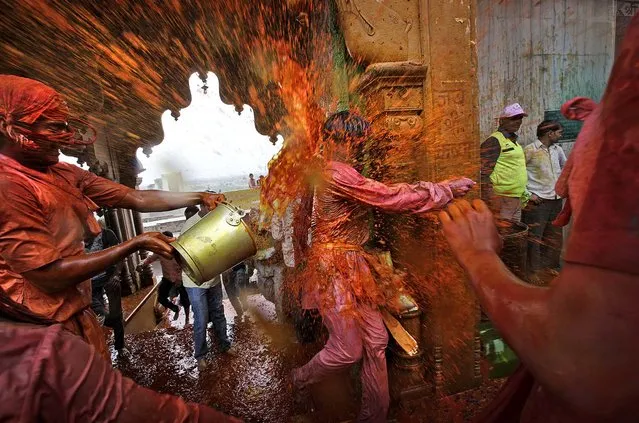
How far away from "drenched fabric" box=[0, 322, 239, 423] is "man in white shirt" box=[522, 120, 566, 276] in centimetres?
618

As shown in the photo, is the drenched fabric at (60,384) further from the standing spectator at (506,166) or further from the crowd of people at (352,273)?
the standing spectator at (506,166)

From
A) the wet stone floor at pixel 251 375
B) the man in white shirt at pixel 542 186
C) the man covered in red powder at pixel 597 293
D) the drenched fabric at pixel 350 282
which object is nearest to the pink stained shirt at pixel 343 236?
the drenched fabric at pixel 350 282

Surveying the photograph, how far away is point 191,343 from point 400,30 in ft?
18.9

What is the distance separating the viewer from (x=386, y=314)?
3.34 metres

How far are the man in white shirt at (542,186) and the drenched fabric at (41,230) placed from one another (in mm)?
6284

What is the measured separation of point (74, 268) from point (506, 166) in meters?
5.65

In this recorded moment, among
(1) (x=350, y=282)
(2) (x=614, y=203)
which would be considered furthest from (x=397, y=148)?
(2) (x=614, y=203)

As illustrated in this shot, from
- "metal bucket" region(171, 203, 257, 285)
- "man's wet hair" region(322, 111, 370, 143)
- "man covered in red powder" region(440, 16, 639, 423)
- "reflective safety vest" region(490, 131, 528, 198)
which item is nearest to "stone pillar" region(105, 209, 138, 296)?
"metal bucket" region(171, 203, 257, 285)

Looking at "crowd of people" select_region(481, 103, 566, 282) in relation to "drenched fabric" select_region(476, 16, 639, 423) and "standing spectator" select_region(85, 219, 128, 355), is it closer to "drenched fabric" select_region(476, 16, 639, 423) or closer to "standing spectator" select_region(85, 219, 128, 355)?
"drenched fabric" select_region(476, 16, 639, 423)

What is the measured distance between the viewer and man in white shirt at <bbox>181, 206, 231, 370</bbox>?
190 inches

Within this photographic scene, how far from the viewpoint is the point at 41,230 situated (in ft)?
6.48

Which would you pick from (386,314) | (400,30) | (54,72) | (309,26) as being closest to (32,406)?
Answer: (386,314)

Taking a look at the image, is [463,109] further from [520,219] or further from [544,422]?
[520,219]

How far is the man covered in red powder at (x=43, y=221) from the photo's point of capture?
188cm
